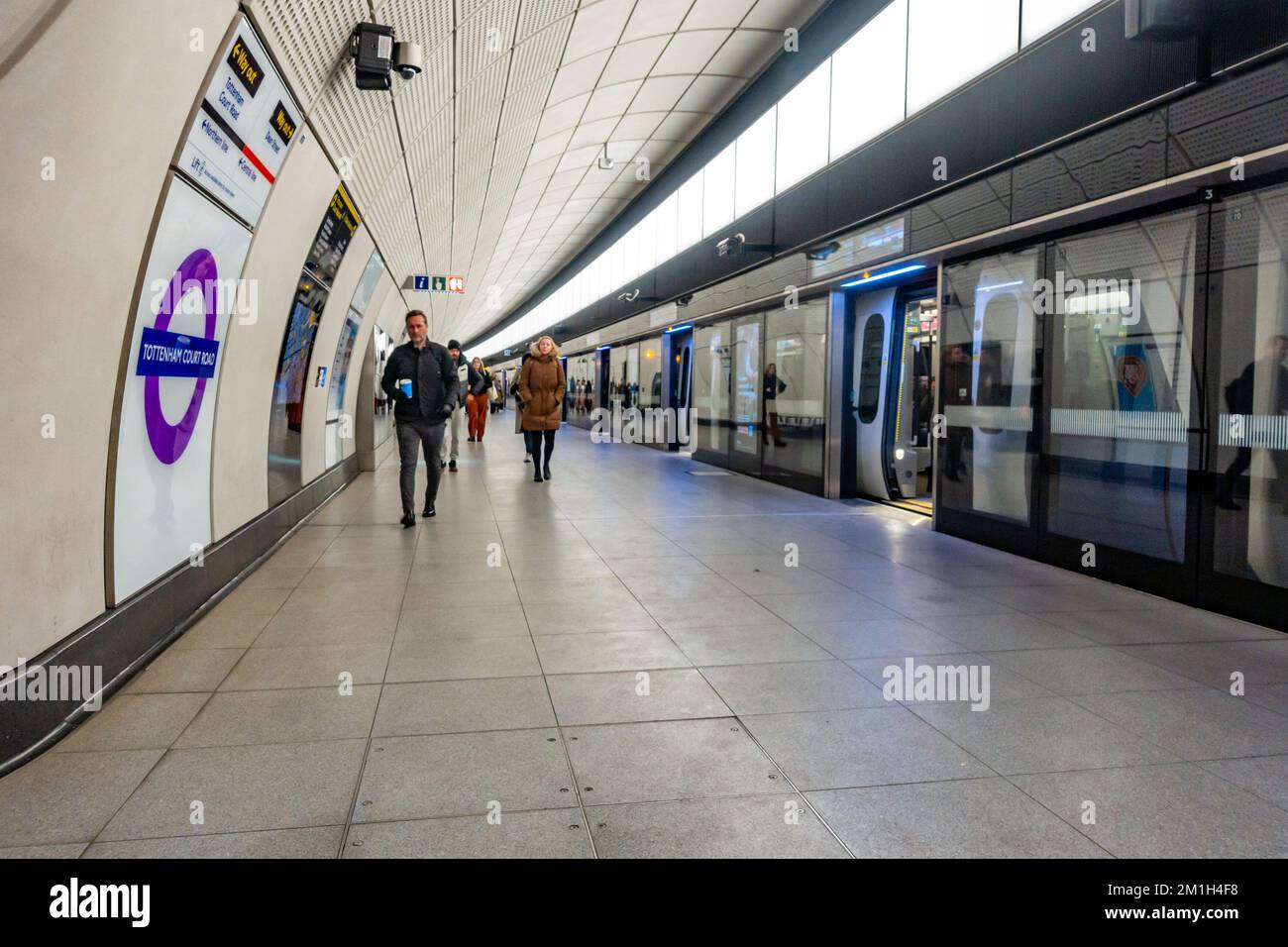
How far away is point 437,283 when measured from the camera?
57.2ft

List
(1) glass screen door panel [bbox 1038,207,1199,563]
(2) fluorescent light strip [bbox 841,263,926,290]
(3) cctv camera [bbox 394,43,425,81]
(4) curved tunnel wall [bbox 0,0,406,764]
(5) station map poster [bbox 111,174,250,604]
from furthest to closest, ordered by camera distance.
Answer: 1. (2) fluorescent light strip [bbox 841,263,926,290]
2. (3) cctv camera [bbox 394,43,425,81]
3. (1) glass screen door panel [bbox 1038,207,1199,563]
4. (5) station map poster [bbox 111,174,250,604]
5. (4) curved tunnel wall [bbox 0,0,406,764]

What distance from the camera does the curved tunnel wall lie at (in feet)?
9.52

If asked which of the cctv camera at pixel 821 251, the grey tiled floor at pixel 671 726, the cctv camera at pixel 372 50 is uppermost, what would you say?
the cctv camera at pixel 372 50

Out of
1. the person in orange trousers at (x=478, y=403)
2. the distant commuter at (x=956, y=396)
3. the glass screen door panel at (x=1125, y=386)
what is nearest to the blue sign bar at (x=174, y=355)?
the glass screen door panel at (x=1125, y=386)

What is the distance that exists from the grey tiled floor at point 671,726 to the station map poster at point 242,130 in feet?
7.64

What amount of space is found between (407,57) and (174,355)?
2579 mm

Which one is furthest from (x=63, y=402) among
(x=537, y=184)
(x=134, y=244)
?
(x=537, y=184)

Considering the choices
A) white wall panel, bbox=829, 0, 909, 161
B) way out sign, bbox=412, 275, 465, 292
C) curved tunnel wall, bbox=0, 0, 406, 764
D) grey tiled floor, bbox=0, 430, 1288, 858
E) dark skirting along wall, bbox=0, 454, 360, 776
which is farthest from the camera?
way out sign, bbox=412, 275, 465, 292

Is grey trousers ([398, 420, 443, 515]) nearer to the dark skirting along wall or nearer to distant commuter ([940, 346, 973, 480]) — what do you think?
the dark skirting along wall

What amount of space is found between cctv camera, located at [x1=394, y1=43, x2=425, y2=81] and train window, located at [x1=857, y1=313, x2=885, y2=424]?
5971 millimetres

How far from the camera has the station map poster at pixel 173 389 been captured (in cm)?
414

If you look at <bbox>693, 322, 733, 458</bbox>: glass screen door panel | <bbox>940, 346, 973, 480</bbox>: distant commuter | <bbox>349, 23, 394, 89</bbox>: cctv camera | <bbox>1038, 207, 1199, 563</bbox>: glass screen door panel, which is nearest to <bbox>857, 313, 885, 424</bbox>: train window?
<bbox>940, 346, 973, 480</bbox>: distant commuter

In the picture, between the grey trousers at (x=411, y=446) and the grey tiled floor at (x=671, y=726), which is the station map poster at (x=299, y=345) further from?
the grey tiled floor at (x=671, y=726)

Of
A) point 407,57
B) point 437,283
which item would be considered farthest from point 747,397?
point 407,57
